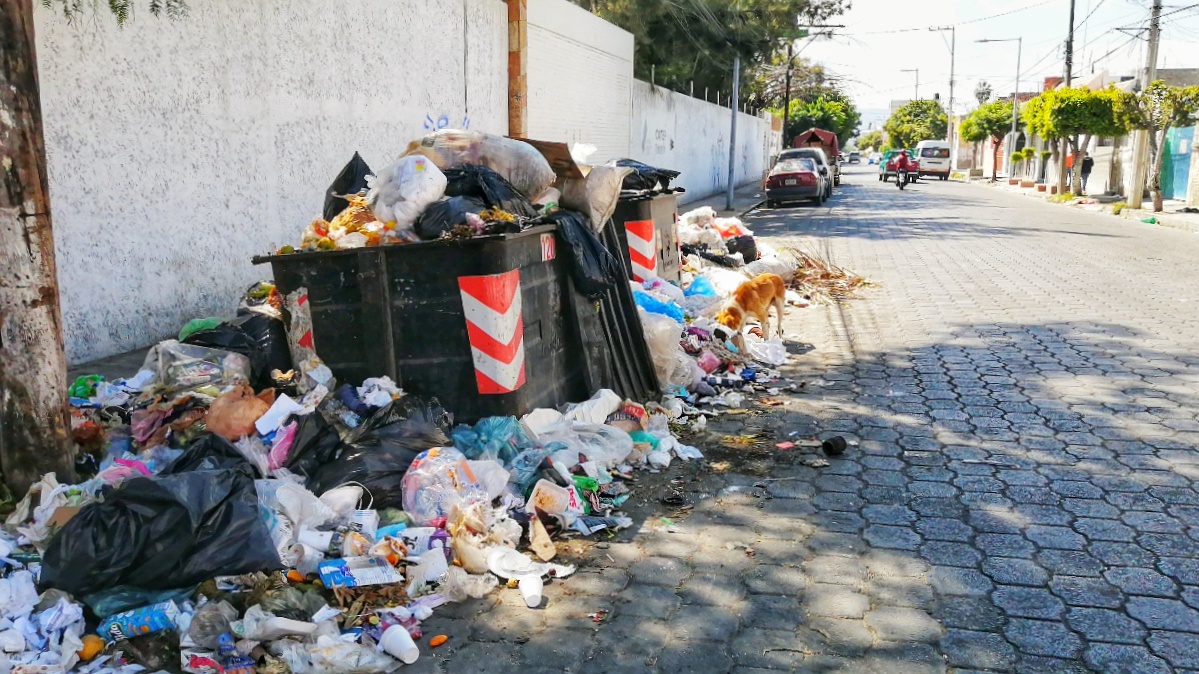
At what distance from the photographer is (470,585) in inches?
140

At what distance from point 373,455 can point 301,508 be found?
0.45 m

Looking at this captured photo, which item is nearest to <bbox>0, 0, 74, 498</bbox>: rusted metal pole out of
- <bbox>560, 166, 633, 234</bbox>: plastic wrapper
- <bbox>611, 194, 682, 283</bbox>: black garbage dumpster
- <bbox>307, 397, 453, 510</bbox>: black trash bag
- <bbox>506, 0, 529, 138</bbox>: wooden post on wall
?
<bbox>307, 397, 453, 510</bbox>: black trash bag

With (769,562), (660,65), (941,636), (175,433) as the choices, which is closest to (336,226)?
(175,433)

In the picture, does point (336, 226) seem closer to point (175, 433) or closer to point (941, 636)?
point (175, 433)

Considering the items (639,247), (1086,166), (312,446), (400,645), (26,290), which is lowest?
(400,645)

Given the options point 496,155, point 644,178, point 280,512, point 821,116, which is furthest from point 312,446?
point 821,116

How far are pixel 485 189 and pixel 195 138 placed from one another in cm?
335

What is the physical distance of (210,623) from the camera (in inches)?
124

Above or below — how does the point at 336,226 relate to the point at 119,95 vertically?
below

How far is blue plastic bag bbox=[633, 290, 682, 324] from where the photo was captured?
7.28 m

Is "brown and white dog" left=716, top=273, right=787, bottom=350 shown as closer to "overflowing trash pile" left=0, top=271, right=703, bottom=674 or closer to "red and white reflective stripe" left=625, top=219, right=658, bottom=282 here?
"red and white reflective stripe" left=625, top=219, right=658, bottom=282

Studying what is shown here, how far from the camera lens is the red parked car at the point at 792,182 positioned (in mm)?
25609

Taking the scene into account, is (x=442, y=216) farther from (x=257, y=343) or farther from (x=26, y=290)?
(x=26, y=290)

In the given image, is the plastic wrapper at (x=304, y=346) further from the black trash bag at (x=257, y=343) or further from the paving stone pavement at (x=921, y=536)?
the paving stone pavement at (x=921, y=536)
